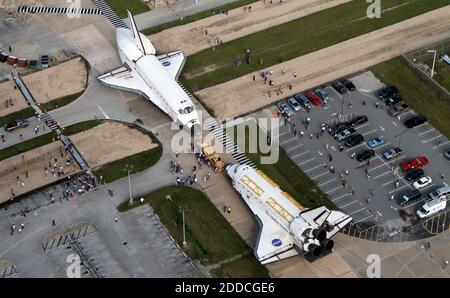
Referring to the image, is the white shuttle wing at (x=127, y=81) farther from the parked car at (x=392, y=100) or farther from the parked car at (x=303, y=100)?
the parked car at (x=392, y=100)

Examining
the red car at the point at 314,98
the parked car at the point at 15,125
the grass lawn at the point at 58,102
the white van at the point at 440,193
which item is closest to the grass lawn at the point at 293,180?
the red car at the point at 314,98

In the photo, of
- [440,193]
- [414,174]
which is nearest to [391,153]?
[414,174]

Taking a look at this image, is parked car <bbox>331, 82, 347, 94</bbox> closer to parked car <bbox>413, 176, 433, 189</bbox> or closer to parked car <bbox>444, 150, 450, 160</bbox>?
parked car <bbox>444, 150, 450, 160</bbox>

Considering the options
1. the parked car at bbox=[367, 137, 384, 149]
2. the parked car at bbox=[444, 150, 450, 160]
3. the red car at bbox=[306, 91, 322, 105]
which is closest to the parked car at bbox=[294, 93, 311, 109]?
the red car at bbox=[306, 91, 322, 105]

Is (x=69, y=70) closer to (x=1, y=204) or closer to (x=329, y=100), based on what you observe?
(x=1, y=204)

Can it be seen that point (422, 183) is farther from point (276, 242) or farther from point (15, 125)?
point (15, 125)
